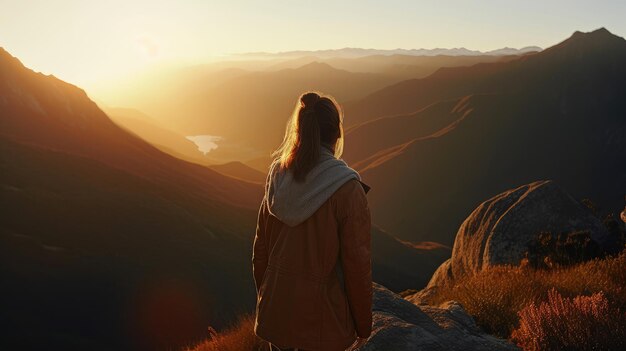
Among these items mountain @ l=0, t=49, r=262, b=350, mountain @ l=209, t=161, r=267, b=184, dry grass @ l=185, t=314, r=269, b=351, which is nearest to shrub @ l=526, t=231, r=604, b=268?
dry grass @ l=185, t=314, r=269, b=351

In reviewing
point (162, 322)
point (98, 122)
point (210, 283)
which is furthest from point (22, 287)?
point (98, 122)

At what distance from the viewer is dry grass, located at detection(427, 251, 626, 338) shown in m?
5.93

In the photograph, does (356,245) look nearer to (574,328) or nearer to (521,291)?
(574,328)

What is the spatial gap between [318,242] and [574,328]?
2.94 meters

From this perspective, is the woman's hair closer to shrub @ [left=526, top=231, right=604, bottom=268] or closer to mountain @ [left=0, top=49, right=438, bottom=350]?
shrub @ [left=526, top=231, right=604, bottom=268]

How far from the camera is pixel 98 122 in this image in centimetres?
7006

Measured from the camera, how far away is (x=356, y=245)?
9.67ft

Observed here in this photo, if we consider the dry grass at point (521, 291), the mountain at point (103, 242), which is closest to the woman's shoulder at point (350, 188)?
the dry grass at point (521, 291)

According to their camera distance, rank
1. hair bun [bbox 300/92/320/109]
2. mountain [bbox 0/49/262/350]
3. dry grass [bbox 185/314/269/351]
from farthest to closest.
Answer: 1. mountain [bbox 0/49/262/350]
2. dry grass [bbox 185/314/269/351]
3. hair bun [bbox 300/92/320/109]

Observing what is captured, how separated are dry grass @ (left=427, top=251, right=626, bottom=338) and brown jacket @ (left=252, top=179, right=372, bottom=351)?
127 inches

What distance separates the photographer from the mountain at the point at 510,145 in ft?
270

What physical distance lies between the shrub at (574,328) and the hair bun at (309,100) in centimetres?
305

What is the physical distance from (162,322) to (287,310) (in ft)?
110

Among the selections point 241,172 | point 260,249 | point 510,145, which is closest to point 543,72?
point 510,145
